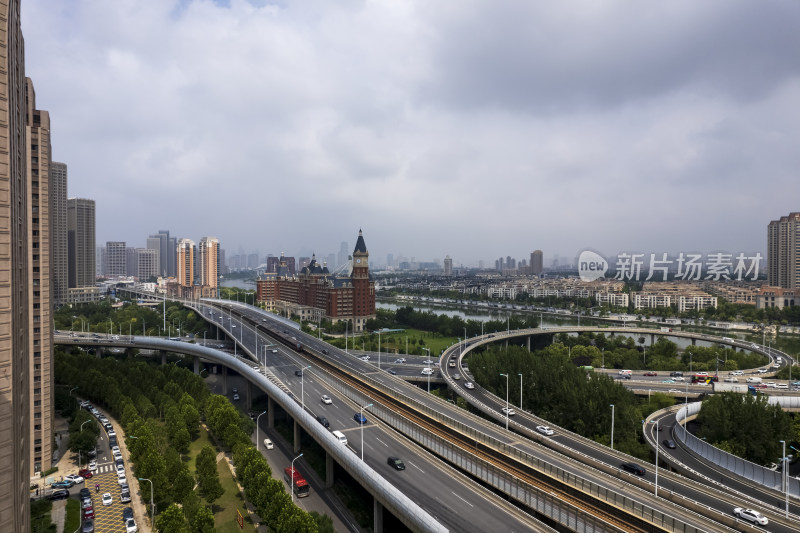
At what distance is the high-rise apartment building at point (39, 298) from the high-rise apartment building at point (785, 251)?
142m

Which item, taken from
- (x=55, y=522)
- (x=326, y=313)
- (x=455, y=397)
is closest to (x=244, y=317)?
(x=326, y=313)

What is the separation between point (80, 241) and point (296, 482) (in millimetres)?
128443

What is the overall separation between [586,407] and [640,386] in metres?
11.9

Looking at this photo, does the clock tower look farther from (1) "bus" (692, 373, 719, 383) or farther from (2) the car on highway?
(2) the car on highway

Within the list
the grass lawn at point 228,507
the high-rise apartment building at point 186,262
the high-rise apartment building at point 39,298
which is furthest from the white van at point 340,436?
the high-rise apartment building at point 186,262

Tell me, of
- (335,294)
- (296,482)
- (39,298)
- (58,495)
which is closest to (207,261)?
(335,294)

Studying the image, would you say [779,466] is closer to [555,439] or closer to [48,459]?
[555,439]

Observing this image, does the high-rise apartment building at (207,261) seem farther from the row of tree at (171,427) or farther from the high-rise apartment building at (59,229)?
the row of tree at (171,427)

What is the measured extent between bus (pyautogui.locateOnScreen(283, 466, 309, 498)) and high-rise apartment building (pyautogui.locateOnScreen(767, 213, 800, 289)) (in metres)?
129

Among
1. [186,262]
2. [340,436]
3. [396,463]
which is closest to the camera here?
[396,463]

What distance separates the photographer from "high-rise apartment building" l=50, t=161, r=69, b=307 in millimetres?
102125

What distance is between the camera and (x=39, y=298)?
100 ft

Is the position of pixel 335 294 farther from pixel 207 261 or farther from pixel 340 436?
pixel 207 261

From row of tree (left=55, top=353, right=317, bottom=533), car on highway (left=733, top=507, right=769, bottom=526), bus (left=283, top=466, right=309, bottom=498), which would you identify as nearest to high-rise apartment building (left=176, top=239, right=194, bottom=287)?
row of tree (left=55, top=353, right=317, bottom=533)
